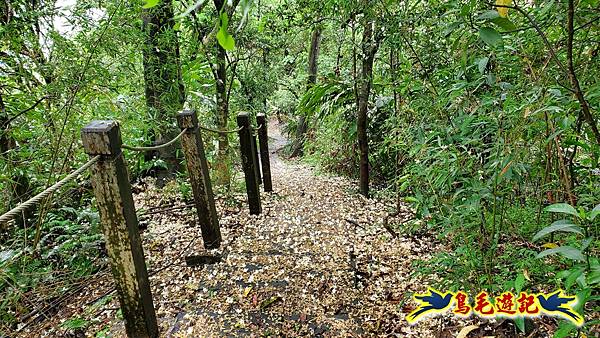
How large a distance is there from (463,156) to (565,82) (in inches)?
17.5

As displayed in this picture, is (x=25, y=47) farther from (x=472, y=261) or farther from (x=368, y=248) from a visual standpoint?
(x=472, y=261)

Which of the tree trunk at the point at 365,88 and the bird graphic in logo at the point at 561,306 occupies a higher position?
the tree trunk at the point at 365,88

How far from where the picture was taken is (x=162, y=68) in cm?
333

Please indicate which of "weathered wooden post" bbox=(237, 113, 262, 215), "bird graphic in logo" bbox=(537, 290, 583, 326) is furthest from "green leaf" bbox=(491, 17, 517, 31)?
"weathered wooden post" bbox=(237, 113, 262, 215)

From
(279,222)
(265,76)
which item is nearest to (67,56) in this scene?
(279,222)

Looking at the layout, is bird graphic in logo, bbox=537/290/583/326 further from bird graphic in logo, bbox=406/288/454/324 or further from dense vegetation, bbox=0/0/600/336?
bird graphic in logo, bbox=406/288/454/324

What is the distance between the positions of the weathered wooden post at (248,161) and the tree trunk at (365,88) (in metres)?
1.26

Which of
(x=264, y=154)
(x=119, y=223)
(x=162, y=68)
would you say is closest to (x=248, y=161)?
(x=264, y=154)

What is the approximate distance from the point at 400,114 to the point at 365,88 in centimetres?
111

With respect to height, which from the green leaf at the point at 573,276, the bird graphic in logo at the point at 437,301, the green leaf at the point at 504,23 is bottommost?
the bird graphic in logo at the point at 437,301

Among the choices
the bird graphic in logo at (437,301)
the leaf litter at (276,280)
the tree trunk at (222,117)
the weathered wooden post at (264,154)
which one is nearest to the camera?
the bird graphic in logo at (437,301)

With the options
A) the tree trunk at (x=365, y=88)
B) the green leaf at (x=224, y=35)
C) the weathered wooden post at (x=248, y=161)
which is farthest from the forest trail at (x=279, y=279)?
the green leaf at (x=224, y=35)

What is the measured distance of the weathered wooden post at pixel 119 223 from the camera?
1.42 metres

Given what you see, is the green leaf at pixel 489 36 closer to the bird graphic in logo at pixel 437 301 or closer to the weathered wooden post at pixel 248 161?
the bird graphic in logo at pixel 437 301
